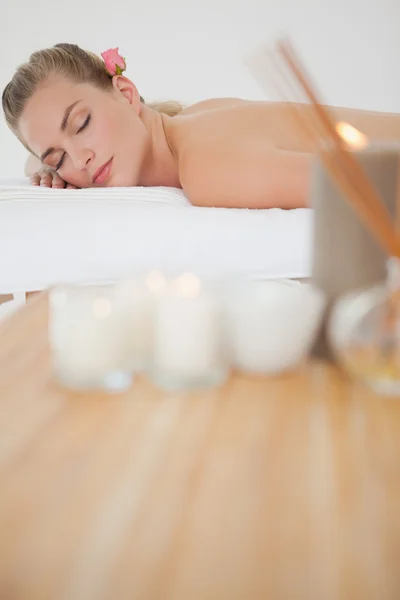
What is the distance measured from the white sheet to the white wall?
201cm

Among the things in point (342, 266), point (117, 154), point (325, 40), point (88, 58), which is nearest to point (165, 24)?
point (325, 40)

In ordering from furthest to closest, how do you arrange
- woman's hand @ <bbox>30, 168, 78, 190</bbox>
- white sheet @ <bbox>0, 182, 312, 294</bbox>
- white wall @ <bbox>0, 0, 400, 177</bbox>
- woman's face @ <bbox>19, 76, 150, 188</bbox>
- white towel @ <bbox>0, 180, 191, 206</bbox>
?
white wall @ <bbox>0, 0, 400, 177</bbox> → woman's hand @ <bbox>30, 168, 78, 190</bbox> → woman's face @ <bbox>19, 76, 150, 188</bbox> → white towel @ <bbox>0, 180, 191, 206</bbox> → white sheet @ <bbox>0, 182, 312, 294</bbox>

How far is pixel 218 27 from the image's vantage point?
3293 millimetres

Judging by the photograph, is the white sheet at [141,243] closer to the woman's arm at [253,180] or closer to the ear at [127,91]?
the woman's arm at [253,180]

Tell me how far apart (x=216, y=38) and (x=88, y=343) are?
2.99 m

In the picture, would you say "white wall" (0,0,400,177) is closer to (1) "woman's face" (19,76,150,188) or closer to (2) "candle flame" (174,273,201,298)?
(1) "woman's face" (19,76,150,188)

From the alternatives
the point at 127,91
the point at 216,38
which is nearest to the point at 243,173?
the point at 127,91

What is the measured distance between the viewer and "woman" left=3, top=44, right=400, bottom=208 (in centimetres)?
166

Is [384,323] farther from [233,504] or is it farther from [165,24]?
[165,24]

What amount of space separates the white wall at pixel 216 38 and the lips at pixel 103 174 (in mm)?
1481

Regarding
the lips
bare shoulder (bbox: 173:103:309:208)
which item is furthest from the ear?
bare shoulder (bbox: 173:103:309:208)

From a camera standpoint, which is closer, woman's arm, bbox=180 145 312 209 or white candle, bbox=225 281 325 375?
white candle, bbox=225 281 325 375

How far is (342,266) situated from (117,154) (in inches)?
56.3

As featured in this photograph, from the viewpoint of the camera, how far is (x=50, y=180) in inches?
82.3
